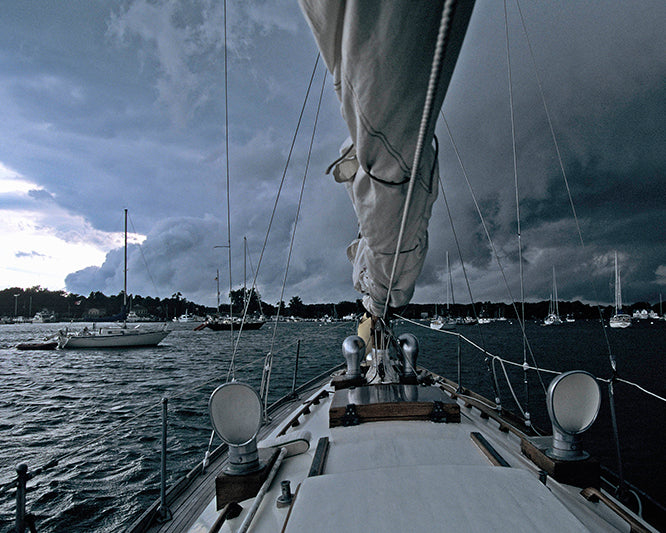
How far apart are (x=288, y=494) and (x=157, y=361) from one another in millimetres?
23774

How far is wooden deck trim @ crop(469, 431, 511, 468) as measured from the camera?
223cm

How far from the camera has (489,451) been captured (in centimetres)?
238

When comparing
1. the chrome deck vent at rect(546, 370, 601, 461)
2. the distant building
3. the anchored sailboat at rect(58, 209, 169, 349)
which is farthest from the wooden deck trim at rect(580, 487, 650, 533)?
the distant building

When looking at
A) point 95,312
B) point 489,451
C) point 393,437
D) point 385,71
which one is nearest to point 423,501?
point 489,451

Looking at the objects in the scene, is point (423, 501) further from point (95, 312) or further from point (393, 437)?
point (95, 312)

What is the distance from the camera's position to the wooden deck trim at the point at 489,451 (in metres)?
2.23

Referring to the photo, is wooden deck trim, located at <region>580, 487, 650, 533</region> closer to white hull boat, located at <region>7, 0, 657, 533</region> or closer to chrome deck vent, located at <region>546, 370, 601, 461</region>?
white hull boat, located at <region>7, 0, 657, 533</region>

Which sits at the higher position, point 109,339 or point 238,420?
point 238,420

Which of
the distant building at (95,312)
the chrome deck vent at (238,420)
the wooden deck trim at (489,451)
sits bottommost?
the wooden deck trim at (489,451)

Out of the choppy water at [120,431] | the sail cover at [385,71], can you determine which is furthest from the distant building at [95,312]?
the sail cover at [385,71]

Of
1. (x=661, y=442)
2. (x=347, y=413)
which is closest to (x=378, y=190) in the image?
(x=347, y=413)

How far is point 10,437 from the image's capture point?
28.6 feet

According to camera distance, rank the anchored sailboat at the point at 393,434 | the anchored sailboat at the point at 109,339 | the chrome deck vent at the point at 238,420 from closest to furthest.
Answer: the anchored sailboat at the point at 393,434 < the chrome deck vent at the point at 238,420 < the anchored sailboat at the point at 109,339

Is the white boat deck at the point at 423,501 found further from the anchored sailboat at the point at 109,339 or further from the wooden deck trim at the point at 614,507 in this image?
the anchored sailboat at the point at 109,339
